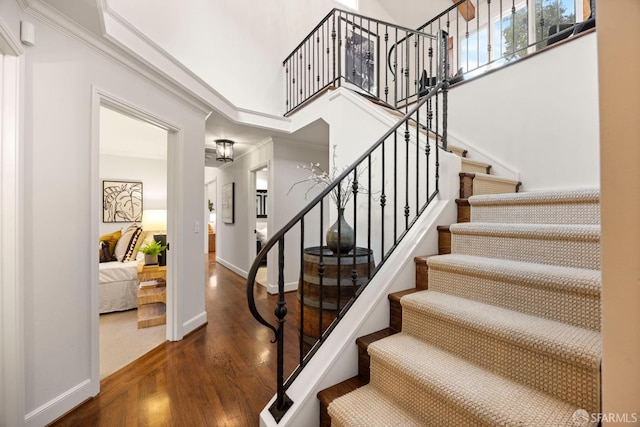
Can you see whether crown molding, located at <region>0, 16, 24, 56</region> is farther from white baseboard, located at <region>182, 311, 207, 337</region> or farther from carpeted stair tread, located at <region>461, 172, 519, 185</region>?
carpeted stair tread, located at <region>461, 172, 519, 185</region>

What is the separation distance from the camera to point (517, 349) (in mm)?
967

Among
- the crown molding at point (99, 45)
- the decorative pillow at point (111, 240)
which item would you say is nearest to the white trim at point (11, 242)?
the crown molding at point (99, 45)

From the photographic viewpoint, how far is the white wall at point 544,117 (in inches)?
79.6

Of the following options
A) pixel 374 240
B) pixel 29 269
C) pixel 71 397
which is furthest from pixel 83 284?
pixel 374 240

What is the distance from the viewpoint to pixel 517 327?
992mm

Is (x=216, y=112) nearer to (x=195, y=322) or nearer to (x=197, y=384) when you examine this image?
(x=195, y=322)

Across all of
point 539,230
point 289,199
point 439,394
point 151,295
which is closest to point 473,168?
point 539,230

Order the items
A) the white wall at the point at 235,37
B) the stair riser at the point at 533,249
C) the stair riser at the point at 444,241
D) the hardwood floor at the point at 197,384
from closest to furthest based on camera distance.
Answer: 1. the stair riser at the point at 533,249
2. the hardwood floor at the point at 197,384
3. the stair riser at the point at 444,241
4. the white wall at the point at 235,37

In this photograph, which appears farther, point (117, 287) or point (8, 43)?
point (117, 287)

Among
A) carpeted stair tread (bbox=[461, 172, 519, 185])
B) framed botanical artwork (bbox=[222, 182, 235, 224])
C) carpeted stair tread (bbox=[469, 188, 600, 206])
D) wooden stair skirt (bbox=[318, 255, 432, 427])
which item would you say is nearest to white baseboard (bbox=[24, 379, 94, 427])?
wooden stair skirt (bbox=[318, 255, 432, 427])

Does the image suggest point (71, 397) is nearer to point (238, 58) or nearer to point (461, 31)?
point (238, 58)

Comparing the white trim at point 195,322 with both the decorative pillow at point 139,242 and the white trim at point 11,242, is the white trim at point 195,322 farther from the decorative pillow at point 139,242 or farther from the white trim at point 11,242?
the decorative pillow at point 139,242

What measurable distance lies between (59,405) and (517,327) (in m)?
2.36

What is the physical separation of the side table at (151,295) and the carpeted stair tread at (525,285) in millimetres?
2811
